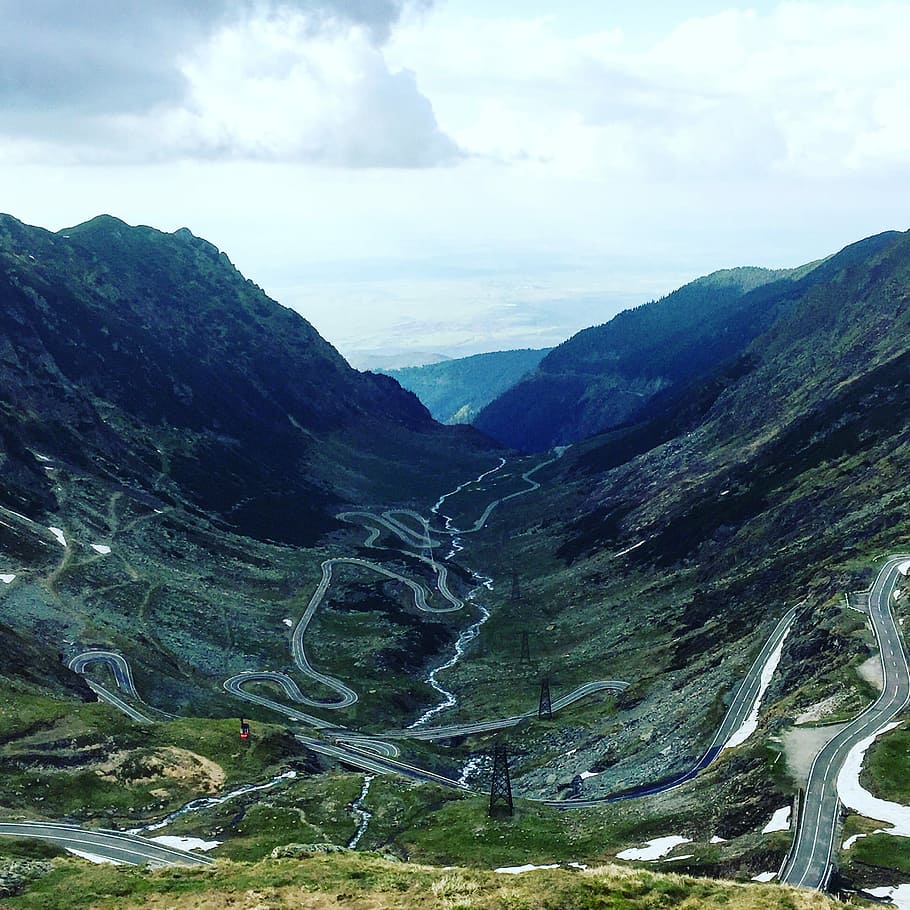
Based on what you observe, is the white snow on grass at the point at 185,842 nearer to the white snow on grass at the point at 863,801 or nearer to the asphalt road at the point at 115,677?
the asphalt road at the point at 115,677

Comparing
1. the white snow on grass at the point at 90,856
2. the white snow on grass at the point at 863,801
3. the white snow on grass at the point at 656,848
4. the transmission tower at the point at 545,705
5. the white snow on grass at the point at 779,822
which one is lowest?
the transmission tower at the point at 545,705

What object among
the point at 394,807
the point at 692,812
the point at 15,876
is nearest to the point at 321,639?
the point at 394,807

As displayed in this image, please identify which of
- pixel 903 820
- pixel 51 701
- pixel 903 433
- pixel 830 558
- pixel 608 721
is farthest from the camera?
pixel 903 433

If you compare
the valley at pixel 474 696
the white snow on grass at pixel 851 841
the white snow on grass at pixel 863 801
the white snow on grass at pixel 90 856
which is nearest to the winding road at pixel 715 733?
the valley at pixel 474 696

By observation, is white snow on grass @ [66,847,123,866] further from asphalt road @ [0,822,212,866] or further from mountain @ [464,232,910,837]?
mountain @ [464,232,910,837]

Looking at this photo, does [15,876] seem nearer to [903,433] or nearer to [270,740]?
[270,740]

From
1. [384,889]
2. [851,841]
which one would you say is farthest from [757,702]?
[384,889]

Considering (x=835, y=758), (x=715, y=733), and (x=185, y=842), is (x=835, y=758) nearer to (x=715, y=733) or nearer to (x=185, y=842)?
(x=715, y=733)
